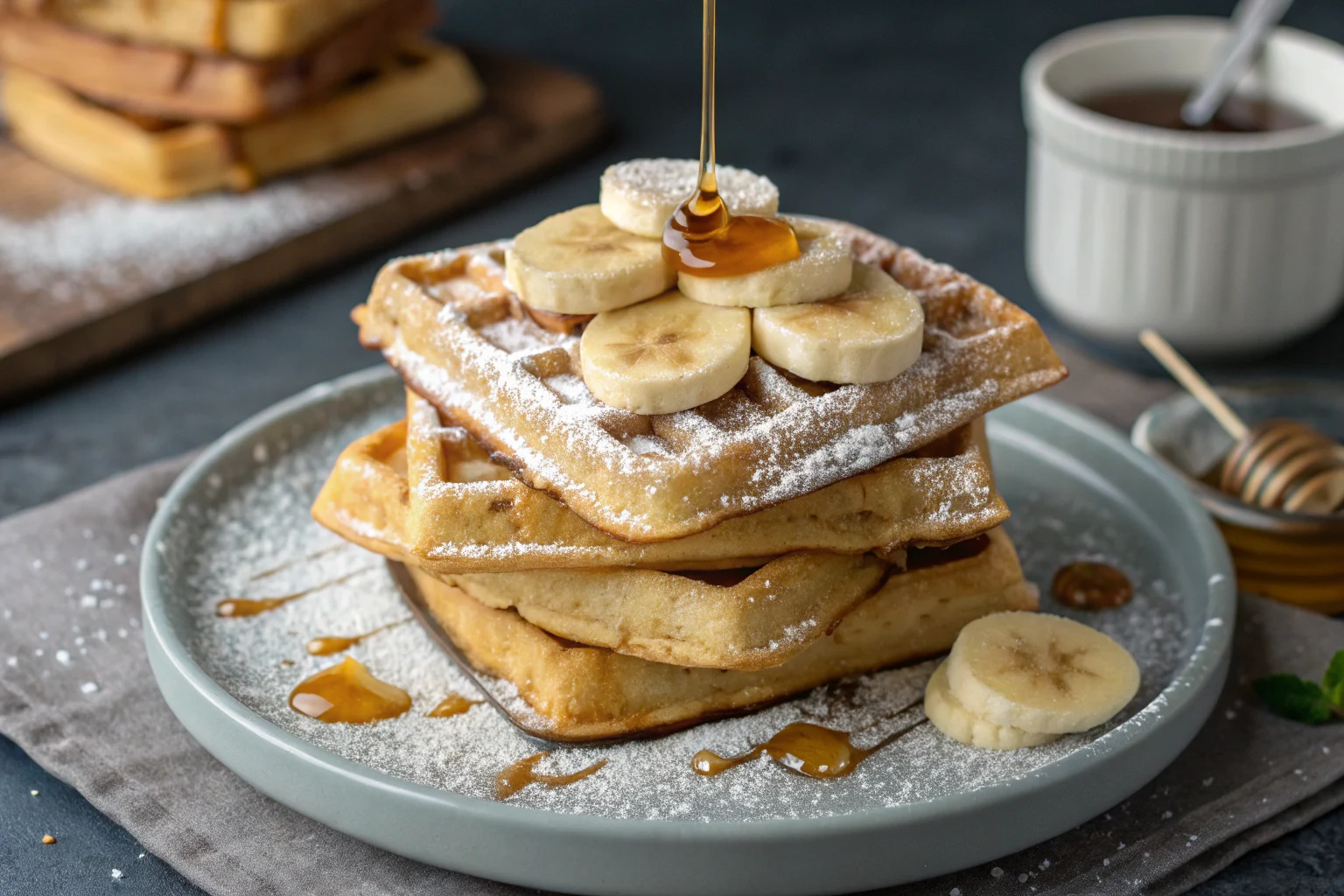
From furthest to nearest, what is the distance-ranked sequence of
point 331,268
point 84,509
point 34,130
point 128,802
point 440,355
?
point 34,130, point 331,268, point 84,509, point 440,355, point 128,802

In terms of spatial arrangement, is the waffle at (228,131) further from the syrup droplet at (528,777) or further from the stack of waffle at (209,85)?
the syrup droplet at (528,777)

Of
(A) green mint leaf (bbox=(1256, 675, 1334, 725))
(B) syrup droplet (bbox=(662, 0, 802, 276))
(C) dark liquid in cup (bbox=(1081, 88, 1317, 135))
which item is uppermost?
(B) syrup droplet (bbox=(662, 0, 802, 276))

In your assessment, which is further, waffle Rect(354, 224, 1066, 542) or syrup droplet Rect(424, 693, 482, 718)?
syrup droplet Rect(424, 693, 482, 718)

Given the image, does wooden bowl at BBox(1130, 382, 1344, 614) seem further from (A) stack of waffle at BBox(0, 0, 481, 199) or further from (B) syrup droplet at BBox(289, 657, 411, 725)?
(A) stack of waffle at BBox(0, 0, 481, 199)

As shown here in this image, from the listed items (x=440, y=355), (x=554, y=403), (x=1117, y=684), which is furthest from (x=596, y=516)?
(x=1117, y=684)

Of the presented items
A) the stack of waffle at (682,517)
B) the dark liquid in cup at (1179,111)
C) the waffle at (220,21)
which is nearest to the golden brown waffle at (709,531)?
the stack of waffle at (682,517)

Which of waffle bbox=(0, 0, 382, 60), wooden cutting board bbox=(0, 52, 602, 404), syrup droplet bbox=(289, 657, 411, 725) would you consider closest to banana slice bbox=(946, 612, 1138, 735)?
syrup droplet bbox=(289, 657, 411, 725)

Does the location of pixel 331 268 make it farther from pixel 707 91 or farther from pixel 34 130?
pixel 707 91
